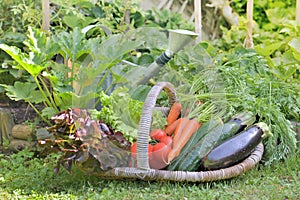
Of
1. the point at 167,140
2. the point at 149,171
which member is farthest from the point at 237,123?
the point at 149,171

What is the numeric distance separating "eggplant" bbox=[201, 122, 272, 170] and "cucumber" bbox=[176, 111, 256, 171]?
34mm

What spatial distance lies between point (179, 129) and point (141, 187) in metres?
0.45

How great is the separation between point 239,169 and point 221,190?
0.19 metres

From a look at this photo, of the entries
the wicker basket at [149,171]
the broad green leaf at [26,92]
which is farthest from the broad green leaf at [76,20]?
the wicker basket at [149,171]

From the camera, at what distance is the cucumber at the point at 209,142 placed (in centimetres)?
314

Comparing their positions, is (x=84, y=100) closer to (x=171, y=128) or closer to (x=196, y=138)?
(x=171, y=128)

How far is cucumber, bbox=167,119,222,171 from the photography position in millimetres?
3154

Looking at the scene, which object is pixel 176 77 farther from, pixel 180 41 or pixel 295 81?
pixel 295 81

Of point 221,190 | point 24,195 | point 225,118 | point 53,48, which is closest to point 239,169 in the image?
point 221,190

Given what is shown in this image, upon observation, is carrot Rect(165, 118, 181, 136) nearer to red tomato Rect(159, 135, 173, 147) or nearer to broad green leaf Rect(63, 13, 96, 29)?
red tomato Rect(159, 135, 173, 147)

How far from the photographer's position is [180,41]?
3.44 m

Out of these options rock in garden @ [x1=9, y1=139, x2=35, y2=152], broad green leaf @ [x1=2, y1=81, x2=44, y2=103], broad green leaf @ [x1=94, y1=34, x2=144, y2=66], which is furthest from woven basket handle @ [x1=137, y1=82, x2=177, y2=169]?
rock in garden @ [x1=9, y1=139, x2=35, y2=152]

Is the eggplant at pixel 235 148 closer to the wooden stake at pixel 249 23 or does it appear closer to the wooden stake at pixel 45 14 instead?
the wooden stake at pixel 249 23

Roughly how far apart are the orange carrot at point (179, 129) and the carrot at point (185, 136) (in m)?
0.01
